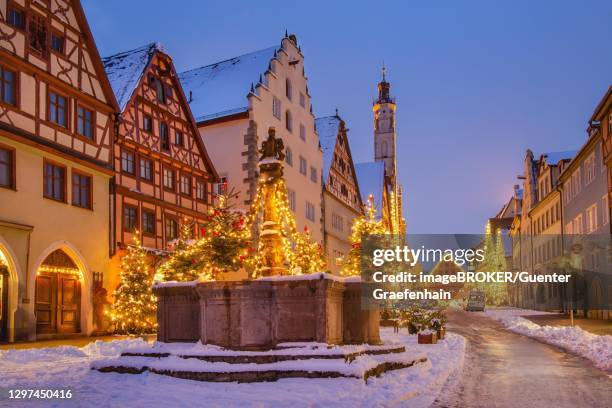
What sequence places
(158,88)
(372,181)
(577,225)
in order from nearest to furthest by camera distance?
(158,88) < (577,225) < (372,181)

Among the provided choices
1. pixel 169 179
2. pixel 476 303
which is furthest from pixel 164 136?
pixel 476 303

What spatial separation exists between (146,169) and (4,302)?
1056 centimetres

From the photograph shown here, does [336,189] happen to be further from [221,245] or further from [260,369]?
[260,369]

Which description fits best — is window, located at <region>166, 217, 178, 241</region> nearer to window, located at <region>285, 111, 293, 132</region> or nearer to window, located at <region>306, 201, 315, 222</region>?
window, located at <region>285, 111, 293, 132</region>

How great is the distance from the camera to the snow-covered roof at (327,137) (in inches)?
2112

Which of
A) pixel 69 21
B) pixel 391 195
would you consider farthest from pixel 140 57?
pixel 391 195

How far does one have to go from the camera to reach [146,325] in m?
26.7

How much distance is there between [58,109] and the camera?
26562mm

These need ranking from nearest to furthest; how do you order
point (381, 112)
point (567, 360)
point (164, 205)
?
1. point (567, 360)
2. point (164, 205)
3. point (381, 112)

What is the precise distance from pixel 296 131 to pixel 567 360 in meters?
30.7

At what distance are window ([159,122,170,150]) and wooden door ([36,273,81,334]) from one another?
875 cm

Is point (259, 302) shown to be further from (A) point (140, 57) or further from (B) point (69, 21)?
(A) point (140, 57)

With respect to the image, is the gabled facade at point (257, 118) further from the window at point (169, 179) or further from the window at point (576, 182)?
the window at point (576, 182)

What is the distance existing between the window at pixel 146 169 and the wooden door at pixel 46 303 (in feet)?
24.5
